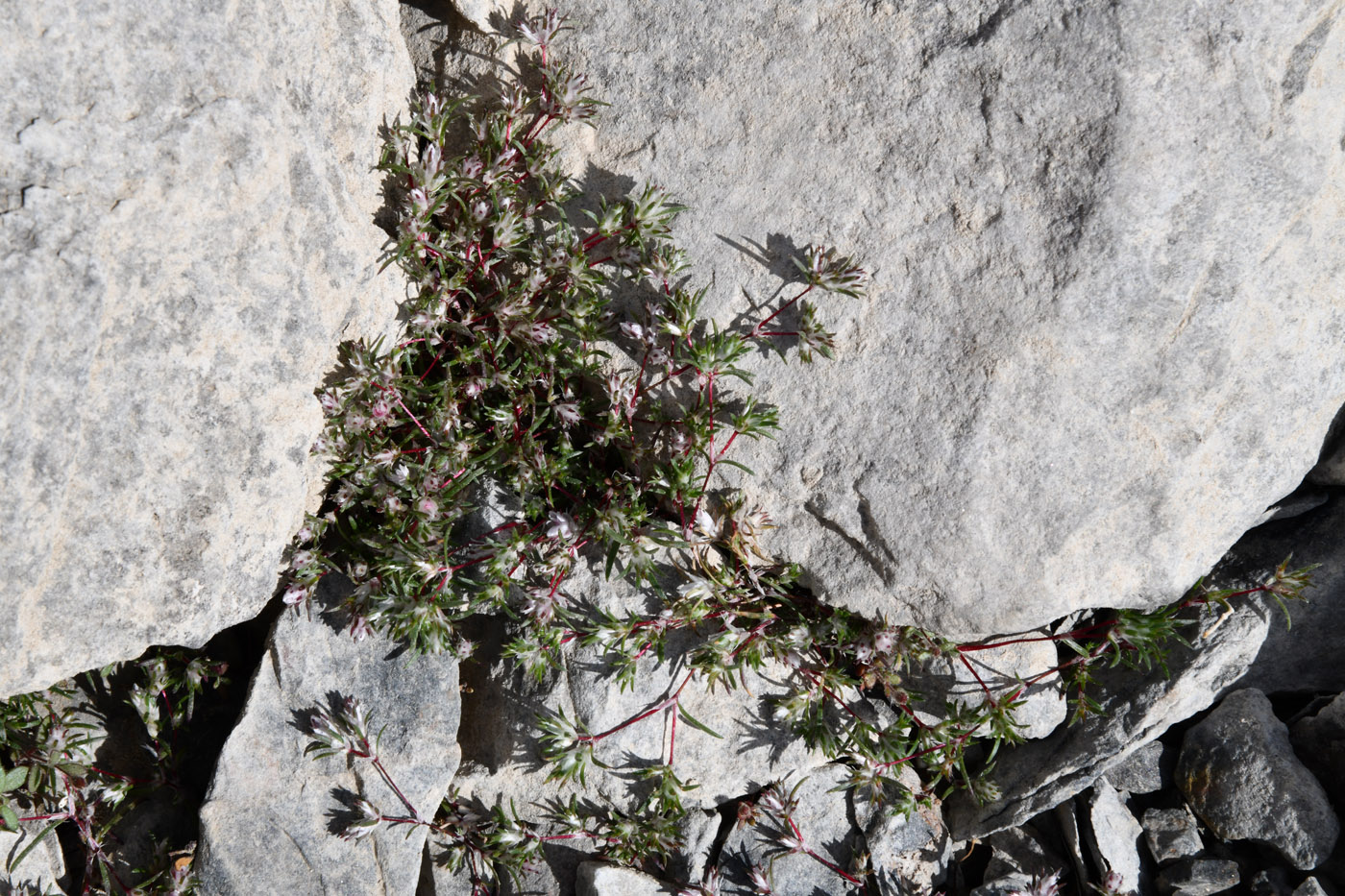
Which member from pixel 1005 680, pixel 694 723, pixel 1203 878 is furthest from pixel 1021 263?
pixel 1203 878

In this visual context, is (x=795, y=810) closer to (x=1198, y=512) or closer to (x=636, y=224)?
(x=1198, y=512)

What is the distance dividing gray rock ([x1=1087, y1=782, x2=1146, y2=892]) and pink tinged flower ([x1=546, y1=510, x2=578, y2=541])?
351cm

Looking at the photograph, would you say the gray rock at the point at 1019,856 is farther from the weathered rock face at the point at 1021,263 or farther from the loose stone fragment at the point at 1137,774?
the weathered rock face at the point at 1021,263

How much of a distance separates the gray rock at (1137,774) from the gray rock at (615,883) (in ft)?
9.21

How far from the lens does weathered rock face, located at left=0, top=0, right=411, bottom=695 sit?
3842mm

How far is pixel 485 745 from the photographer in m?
5.58

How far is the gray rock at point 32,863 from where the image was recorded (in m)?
5.25

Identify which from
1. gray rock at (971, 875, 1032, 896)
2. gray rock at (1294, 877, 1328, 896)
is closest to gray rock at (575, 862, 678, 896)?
gray rock at (971, 875, 1032, 896)

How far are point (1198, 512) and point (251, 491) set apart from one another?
4.64m

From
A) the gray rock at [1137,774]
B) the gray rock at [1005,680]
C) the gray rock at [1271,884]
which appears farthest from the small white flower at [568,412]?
the gray rock at [1271,884]

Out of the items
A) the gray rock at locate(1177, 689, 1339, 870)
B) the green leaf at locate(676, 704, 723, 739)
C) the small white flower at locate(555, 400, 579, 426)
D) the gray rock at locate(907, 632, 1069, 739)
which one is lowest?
the gray rock at locate(1177, 689, 1339, 870)

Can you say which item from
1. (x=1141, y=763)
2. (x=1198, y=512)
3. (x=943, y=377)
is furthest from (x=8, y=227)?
(x=1141, y=763)

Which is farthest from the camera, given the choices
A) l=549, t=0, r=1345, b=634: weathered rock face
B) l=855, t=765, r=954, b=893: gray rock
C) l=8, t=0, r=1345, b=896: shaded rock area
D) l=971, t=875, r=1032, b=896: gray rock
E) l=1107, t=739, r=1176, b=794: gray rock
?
l=1107, t=739, r=1176, b=794: gray rock

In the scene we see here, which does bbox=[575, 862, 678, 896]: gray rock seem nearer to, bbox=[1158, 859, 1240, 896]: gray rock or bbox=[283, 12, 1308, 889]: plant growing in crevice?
bbox=[283, 12, 1308, 889]: plant growing in crevice
